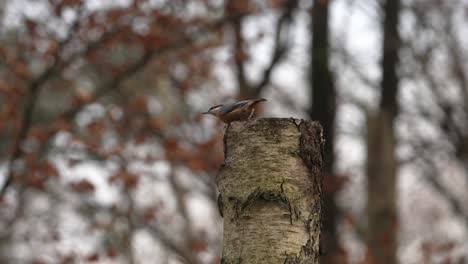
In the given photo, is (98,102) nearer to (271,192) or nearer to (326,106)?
(326,106)

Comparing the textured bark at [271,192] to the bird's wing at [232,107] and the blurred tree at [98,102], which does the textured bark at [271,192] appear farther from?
the blurred tree at [98,102]

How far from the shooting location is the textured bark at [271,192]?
2551 mm

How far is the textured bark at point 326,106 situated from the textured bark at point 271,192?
694cm

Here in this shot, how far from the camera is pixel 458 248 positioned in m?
10.1

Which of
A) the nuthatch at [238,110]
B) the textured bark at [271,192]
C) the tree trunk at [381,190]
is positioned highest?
the tree trunk at [381,190]

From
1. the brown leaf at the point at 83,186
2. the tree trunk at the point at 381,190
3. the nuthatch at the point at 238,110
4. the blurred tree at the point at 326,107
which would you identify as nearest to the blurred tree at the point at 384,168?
the tree trunk at the point at 381,190

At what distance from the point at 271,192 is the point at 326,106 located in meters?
7.36

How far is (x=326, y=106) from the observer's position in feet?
32.3

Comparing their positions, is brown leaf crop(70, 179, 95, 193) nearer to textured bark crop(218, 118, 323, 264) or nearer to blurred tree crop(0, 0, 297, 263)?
blurred tree crop(0, 0, 297, 263)

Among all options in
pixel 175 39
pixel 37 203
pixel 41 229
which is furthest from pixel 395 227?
pixel 37 203

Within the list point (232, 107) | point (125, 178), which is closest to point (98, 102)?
point (125, 178)

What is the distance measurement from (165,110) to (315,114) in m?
8.02

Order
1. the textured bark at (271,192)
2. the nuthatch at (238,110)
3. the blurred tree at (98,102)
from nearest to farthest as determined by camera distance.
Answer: the textured bark at (271,192), the nuthatch at (238,110), the blurred tree at (98,102)

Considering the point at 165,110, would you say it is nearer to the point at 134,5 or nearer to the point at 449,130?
the point at 449,130
